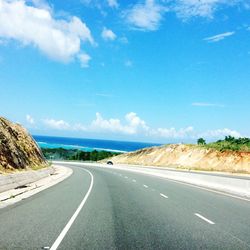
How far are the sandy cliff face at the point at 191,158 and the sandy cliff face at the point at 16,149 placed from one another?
115ft

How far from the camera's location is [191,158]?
94.8 m

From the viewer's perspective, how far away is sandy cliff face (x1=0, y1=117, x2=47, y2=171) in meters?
36.9

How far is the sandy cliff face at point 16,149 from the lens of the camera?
36875mm

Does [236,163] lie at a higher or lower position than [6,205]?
higher

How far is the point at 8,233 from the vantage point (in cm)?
973

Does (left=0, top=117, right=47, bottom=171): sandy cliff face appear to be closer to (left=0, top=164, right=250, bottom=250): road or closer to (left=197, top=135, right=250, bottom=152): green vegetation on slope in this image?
(left=0, top=164, right=250, bottom=250): road

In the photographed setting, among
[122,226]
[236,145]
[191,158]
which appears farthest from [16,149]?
[191,158]

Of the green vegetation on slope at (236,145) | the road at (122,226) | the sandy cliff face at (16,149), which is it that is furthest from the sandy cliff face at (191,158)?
the road at (122,226)

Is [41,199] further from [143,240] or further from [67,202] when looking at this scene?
[143,240]

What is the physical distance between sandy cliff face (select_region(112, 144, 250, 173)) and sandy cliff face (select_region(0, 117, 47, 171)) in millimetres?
35020

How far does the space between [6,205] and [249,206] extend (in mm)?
9350

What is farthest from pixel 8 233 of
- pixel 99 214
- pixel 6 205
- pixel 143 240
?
pixel 6 205

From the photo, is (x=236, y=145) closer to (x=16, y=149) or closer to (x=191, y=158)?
(x=191, y=158)

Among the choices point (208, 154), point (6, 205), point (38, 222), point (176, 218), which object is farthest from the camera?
point (208, 154)
